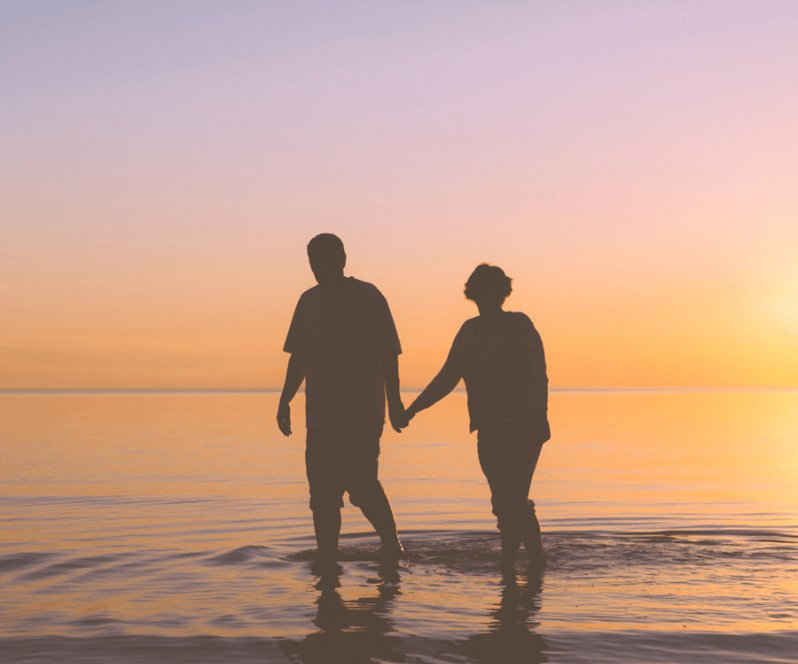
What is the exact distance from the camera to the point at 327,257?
7.08 metres

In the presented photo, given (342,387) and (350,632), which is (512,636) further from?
(342,387)

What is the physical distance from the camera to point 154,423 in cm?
3275

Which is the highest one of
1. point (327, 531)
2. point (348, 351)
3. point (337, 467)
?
point (348, 351)

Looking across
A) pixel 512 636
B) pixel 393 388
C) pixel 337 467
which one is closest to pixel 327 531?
pixel 337 467

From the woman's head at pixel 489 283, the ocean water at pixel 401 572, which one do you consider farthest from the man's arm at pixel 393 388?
the ocean water at pixel 401 572

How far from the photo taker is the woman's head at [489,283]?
680 centimetres

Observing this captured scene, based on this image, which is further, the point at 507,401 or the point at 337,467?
the point at 337,467

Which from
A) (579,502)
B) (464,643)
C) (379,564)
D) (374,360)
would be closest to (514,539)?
(379,564)

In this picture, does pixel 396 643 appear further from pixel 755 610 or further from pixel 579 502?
pixel 579 502

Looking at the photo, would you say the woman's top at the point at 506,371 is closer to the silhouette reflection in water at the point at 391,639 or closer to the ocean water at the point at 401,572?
the ocean water at the point at 401,572

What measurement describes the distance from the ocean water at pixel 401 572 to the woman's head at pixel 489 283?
78.3 inches

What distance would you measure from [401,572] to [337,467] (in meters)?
0.93

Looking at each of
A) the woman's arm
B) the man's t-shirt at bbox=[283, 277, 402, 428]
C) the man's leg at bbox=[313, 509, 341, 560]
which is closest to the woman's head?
the woman's arm

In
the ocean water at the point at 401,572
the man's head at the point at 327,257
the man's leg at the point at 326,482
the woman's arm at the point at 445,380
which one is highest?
the man's head at the point at 327,257
